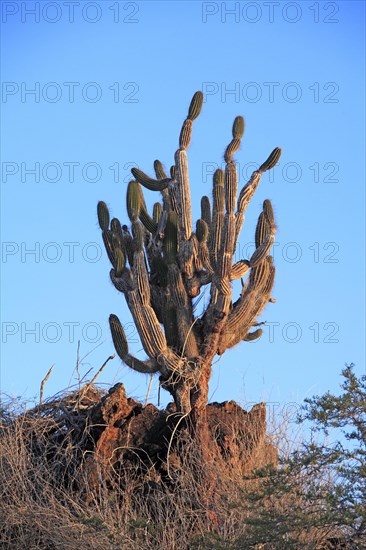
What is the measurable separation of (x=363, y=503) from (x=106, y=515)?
3008mm

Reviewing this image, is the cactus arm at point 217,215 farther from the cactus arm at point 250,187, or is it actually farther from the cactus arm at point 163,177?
the cactus arm at point 163,177

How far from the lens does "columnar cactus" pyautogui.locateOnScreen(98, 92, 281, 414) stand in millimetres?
14008

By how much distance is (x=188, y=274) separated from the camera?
1445 centimetres

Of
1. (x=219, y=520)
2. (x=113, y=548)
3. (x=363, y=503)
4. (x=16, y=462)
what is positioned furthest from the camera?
(x=16, y=462)

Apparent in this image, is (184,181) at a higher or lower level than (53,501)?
higher

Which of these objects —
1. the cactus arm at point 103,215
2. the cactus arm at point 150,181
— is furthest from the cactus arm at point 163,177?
the cactus arm at point 103,215

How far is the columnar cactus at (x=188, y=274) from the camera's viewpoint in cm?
1401

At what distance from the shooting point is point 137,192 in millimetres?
14508

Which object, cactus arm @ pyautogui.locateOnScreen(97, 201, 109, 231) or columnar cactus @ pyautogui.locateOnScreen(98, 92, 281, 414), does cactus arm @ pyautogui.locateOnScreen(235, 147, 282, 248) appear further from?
cactus arm @ pyautogui.locateOnScreen(97, 201, 109, 231)

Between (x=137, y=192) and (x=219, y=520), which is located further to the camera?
(x=137, y=192)

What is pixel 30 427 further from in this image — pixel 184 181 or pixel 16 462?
pixel 184 181

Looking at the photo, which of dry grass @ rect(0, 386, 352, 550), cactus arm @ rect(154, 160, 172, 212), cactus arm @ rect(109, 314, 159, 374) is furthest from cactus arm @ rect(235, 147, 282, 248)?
dry grass @ rect(0, 386, 352, 550)

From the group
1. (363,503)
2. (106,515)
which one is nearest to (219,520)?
(106,515)

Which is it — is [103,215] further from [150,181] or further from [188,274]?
[188,274]
